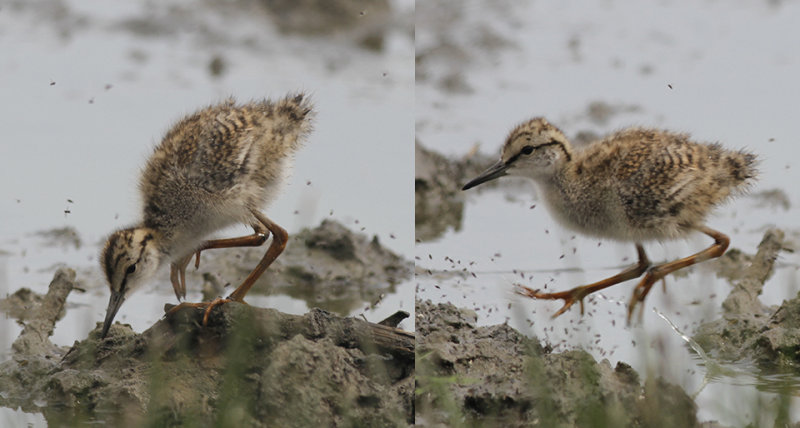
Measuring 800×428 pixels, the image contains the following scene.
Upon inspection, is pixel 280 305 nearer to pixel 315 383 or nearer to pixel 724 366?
pixel 315 383

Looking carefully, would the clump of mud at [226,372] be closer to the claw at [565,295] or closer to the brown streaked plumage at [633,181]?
the claw at [565,295]

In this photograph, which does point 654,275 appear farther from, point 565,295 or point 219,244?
point 219,244

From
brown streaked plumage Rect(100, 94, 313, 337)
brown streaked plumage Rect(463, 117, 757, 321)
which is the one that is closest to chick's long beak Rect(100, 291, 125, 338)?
brown streaked plumage Rect(100, 94, 313, 337)

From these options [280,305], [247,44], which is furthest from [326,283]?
[247,44]

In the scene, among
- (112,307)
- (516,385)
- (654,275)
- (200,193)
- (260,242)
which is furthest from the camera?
(260,242)

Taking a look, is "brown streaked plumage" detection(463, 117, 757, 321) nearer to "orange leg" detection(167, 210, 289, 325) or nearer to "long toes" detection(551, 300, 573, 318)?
"long toes" detection(551, 300, 573, 318)

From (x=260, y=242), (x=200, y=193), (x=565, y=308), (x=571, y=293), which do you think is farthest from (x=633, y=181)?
(x=200, y=193)
